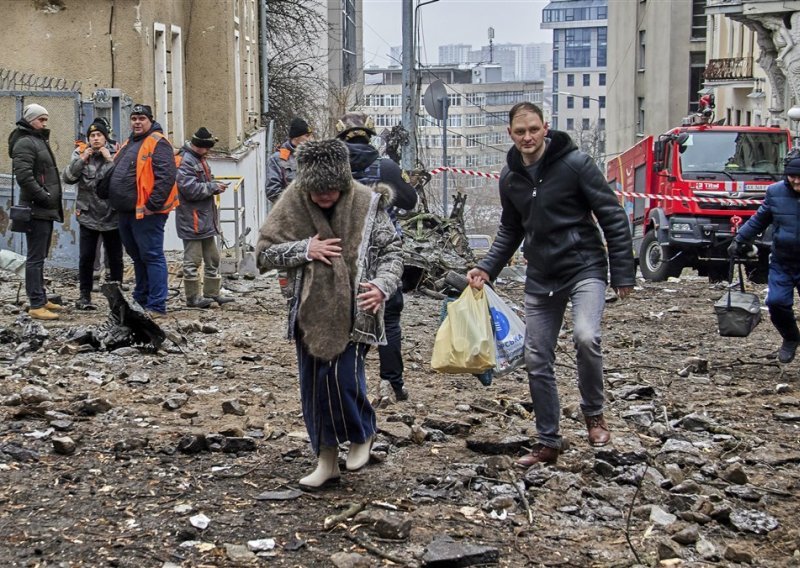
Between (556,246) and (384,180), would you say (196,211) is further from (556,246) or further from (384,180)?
(556,246)

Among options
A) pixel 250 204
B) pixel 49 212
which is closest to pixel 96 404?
pixel 49 212

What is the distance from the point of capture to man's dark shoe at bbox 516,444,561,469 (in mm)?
6203

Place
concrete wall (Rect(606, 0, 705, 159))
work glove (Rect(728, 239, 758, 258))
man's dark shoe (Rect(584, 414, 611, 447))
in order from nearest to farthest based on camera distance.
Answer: man's dark shoe (Rect(584, 414, 611, 447)) < work glove (Rect(728, 239, 758, 258)) < concrete wall (Rect(606, 0, 705, 159))

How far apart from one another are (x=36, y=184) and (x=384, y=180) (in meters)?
4.30

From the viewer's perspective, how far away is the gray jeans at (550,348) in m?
6.18

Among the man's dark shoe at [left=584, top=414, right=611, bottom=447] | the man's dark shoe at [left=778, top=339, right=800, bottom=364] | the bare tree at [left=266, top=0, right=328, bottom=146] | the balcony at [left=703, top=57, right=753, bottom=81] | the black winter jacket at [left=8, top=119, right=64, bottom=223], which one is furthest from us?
the balcony at [left=703, top=57, right=753, bottom=81]

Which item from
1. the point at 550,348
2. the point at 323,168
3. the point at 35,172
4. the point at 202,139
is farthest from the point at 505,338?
the point at 202,139

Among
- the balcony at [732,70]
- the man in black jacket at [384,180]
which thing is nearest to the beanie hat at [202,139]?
the man in black jacket at [384,180]

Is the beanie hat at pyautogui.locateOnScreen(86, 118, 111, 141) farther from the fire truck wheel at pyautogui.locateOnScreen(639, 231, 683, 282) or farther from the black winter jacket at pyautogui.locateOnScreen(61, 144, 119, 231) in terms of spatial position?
the fire truck wheel at pyautogui.locateOnScreen(639, 231, 683, 282)

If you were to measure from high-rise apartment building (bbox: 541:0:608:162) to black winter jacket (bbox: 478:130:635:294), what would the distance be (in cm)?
14428

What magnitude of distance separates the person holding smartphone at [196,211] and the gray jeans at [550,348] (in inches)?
247

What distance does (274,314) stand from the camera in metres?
12.5

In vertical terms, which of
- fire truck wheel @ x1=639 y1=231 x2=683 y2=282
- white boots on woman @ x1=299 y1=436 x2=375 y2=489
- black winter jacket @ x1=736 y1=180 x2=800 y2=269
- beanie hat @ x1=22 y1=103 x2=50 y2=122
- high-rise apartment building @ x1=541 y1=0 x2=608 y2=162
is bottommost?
fire truck wheel @ x1=639 y1=231 x2=683 y2=282

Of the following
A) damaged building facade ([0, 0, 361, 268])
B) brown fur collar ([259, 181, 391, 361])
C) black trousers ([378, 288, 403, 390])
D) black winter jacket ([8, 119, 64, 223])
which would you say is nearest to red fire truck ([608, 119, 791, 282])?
damaged building facade ([0, 0, 361, 268])
